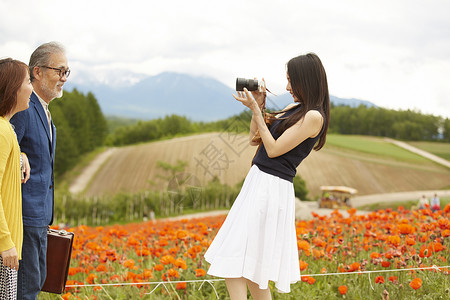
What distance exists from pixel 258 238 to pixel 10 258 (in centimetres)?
138

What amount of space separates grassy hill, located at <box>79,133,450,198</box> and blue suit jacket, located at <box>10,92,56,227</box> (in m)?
28.5

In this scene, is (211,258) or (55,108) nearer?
(211,258)

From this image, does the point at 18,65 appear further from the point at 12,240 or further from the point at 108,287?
the point at 108,287

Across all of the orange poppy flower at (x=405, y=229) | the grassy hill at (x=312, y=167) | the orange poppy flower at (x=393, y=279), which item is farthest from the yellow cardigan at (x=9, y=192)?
the grassy hill at (x=312, y=167)

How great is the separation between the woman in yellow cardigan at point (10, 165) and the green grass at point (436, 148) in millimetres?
41167

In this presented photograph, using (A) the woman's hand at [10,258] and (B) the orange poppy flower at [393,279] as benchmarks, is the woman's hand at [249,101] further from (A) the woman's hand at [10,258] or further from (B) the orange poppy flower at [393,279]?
(B) the orange poppy flower at [393,279]

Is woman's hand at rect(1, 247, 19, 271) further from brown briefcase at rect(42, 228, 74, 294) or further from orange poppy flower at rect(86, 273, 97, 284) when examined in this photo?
orange poppy flower at rect(86, 273, 97, 284)

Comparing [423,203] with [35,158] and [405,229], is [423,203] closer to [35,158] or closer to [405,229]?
[405,229]

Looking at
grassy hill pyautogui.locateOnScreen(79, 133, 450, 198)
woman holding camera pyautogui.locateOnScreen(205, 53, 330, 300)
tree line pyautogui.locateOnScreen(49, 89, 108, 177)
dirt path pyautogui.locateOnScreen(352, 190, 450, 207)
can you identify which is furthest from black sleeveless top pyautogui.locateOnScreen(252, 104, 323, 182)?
tree line pyautogui.locateOnScreen(49, 89, 108, 177)

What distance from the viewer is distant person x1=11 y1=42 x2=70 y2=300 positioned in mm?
2693

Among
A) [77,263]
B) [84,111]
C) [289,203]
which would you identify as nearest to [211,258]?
[289,203]

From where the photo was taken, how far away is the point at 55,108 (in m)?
38.0

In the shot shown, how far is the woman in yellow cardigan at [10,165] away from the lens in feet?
7.85

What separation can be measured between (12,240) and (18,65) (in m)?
0.96
